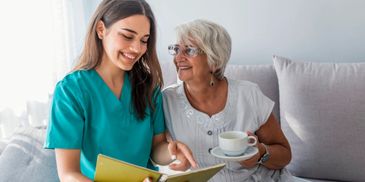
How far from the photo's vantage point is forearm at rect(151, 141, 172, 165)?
4.82 feet

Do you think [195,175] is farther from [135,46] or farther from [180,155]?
[135,46]

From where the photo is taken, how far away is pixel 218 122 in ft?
5.08

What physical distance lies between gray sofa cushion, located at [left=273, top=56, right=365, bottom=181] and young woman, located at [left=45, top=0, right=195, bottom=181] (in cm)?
72

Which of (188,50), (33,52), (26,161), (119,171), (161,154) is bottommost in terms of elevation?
(26,161)

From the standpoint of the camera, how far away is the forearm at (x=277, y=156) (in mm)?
1562

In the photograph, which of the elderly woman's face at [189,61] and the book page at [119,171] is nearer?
the book page at [119,171]

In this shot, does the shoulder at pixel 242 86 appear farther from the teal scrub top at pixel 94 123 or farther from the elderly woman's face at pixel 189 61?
the teal scrub top at pixel 94 123

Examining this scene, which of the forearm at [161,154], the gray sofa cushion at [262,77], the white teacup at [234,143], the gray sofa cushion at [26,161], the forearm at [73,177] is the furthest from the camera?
the gray sofa cushion at [262,77]

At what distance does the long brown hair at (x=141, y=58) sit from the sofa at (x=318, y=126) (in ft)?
1.74

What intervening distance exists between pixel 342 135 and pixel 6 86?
5.19 ft

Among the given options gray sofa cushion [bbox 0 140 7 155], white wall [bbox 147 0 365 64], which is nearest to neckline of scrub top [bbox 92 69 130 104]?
gray sofa cushion [bbox 0 140 7 155]

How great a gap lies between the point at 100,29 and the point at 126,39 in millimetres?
103

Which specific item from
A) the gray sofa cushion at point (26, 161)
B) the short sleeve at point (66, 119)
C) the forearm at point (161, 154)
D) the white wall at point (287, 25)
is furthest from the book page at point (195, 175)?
the white wall at point (287, 25)

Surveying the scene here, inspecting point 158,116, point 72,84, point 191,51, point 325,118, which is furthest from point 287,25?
point 72,84
